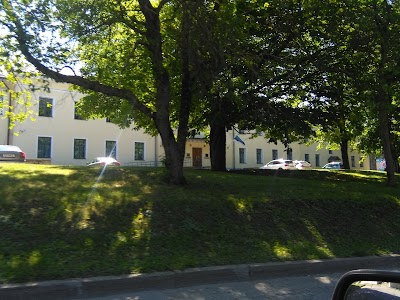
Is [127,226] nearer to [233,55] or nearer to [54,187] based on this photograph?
[54,187]

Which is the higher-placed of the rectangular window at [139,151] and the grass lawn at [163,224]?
the rectangular window at [139,151]

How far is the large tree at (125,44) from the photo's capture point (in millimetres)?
10078

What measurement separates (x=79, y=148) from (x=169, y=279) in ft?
114

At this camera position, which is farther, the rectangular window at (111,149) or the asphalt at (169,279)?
the rectangular window at (111,149)

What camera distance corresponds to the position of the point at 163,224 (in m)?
8.35

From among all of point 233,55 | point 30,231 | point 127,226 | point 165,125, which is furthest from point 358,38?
point 30,231

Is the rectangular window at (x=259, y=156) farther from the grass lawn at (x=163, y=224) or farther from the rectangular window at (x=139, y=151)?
the grass lawn at (x=163, y=224)

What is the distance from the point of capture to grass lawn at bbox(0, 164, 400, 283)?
6723 millimetres

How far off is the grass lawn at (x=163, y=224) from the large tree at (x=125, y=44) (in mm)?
1850

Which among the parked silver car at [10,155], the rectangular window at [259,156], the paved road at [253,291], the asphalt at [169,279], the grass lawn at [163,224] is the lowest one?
the paved road at [253,291]

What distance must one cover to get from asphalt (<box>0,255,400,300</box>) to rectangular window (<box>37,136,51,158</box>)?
33.4 meters

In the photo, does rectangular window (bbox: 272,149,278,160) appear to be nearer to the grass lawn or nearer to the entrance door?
the entrance door

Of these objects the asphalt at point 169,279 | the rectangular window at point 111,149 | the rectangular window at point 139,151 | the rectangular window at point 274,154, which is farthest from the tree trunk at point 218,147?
the rectangular window at point 274,154

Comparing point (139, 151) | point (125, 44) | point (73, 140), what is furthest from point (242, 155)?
point (125, 44)
